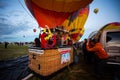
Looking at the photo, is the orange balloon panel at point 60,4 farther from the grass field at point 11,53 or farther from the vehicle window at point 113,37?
the grass field at point 11,53

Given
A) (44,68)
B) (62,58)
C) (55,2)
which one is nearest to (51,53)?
(44,68)

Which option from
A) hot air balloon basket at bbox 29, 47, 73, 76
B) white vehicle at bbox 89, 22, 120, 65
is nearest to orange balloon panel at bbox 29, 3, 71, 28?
hot air balloon basket at bbox 29, 47, 73, 76

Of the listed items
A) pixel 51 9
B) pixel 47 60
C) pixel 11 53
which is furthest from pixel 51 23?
pixel 11 53

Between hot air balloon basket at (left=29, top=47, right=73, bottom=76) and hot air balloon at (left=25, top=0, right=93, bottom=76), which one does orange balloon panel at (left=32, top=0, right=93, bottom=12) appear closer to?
hot air balloon at (left=25, top=0, right=93, bottom=76)

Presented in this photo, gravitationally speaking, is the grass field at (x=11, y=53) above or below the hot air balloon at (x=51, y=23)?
below

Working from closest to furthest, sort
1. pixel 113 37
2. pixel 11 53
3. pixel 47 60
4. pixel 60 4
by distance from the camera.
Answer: pixel 47 60 → pixel 113 37 → pixel 60 4 → pixel 11 53

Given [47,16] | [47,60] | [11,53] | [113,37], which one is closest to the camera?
[47,60]

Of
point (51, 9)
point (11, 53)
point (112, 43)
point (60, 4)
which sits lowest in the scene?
point (11, 53)

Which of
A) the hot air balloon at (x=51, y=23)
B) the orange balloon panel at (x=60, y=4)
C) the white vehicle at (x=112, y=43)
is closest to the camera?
the white vehicle at (x=112, y=43)

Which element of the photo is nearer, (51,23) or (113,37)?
(113,37)

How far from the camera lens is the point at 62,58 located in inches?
258

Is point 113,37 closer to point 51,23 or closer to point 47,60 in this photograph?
point 47,60

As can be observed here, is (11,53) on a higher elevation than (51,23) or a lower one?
lower

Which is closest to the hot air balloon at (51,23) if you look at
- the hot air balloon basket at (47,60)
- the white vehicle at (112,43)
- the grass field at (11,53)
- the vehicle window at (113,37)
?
the hot air balloon basket at (47,60)
